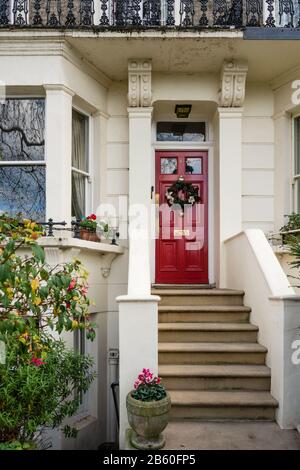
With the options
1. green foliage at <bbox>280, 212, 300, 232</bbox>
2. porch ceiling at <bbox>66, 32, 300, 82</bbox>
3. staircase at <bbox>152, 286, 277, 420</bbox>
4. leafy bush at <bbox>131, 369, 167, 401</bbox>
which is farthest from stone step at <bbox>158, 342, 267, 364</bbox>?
porch ceiling at <bbox>66, 32, 300, 82</bbox>

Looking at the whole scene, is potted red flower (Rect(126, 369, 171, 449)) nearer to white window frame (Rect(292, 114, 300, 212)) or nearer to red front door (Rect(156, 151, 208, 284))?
red front door (Rect(156, 151, 208, 284))

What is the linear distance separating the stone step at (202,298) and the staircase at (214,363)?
0.03 metres

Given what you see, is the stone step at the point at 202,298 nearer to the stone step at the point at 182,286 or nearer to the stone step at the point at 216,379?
the stone step at the point at 182,286

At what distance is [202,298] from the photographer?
16.3 feet

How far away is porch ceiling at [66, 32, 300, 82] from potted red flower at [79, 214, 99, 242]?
7.37ft

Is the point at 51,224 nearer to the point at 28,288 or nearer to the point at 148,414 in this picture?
the point at 28,288

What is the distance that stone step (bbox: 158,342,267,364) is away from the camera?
406 cm

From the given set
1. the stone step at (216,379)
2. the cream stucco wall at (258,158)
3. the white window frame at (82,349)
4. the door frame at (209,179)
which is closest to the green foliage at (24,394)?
the stone step at (216,379)

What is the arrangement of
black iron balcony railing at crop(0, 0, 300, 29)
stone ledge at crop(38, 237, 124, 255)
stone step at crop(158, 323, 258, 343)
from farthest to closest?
black iron balcony railing at crop(0, 0, 300, 29), stone ledge at crop(38, 237, 124, 255), stone step at crop(158, 323, 258, 343)

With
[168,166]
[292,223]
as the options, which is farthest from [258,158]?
[168,166]

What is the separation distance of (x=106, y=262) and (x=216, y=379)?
2397mm

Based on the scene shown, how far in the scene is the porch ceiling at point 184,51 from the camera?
4.86 m

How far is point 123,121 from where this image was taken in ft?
19.3

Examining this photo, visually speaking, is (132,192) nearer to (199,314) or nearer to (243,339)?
(199,314)
